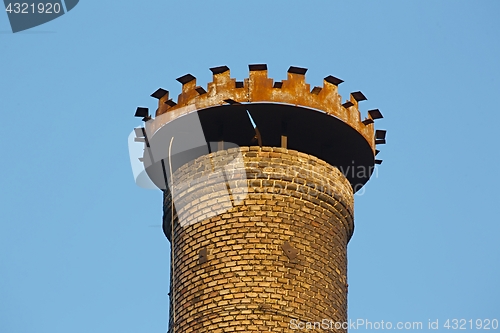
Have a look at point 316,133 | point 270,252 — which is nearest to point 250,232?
point 270,252

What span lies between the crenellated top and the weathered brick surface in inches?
41.1

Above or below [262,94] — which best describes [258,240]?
below

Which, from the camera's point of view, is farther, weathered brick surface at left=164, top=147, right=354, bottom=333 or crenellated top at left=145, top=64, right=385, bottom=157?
crenellated top at left=145, top=64, right=385, bottom=157

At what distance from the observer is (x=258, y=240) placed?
32.0 metres

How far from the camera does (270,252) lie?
31828 mm

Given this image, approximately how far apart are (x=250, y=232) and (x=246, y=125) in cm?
230

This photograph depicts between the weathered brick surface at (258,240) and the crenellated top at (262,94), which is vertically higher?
the crenellated top at (262,94)

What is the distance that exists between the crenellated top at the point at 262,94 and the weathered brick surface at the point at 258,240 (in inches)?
41.1

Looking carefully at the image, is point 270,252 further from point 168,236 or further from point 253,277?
point 168,236

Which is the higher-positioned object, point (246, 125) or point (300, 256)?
point (246, 125)

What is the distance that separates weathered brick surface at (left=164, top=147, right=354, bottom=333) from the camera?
1237 inches

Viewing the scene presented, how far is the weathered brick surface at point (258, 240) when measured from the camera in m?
31.4

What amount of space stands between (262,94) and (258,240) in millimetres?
2834

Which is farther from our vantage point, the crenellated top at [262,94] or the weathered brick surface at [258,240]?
the crenellated top at [262,94]
